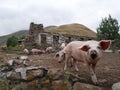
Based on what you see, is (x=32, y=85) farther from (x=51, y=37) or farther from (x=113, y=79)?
(x=51, y=37)

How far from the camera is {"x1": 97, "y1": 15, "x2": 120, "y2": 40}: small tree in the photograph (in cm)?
3572

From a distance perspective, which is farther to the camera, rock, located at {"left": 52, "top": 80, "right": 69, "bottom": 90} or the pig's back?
the pig's back

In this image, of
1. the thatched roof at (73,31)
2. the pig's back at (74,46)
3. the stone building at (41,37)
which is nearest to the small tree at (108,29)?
the stone building at (41,37)

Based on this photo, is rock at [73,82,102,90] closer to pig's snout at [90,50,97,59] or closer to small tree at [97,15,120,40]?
pig's snout at [90,50,97,59]

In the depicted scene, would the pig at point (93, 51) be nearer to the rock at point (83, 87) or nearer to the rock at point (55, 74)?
the rock at point (83, 87)

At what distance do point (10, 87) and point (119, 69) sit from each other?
10.7 feet

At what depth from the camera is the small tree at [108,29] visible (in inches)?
1406

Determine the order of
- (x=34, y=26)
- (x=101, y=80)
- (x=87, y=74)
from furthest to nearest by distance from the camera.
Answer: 1. (x=34, y=26)
2. (x=87, y=74)
3. (x=101, y=80)

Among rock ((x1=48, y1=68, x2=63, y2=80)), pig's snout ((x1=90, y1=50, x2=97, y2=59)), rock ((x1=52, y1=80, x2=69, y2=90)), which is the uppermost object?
pig's snout ((x1=90, y1=50, x2=97, y2=59))

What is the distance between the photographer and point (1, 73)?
33.0 ft

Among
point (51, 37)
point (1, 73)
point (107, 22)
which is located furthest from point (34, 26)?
point (1, 73)

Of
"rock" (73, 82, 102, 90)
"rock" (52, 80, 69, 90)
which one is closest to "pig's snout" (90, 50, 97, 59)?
"rock" (73, 82, 102, 90)

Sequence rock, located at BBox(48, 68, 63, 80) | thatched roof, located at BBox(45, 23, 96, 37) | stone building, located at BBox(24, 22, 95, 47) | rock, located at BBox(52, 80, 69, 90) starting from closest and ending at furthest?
1. rock, located at BBox(52, 80, 69, 90)
2. rock, located at BBox(48, 68, 63, 80)
3. stone building, located at BBox(24, 22, 95, 47)
4. thatched roof, located at BBox(45, 23, 96, 37)

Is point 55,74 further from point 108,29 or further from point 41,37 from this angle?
point 41,37
